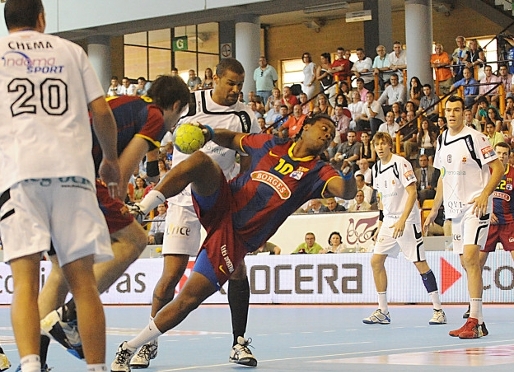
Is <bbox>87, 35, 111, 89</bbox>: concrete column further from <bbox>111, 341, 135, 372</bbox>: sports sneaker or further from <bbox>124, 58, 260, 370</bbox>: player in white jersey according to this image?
<bbox>111, 341, 135, 372</bbox>: sports sneaker

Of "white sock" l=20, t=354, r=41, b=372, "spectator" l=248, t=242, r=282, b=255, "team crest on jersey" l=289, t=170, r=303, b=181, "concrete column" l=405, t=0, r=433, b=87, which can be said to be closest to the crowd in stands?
"concrete column" l=405, t=0, r=433, b=87

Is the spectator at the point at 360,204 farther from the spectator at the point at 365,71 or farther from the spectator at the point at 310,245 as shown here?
the spectator at the point at 365,71

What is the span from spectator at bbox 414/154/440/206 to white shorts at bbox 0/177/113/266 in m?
12.6

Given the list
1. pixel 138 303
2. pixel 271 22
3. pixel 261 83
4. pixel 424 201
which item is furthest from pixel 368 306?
pixel 271 22

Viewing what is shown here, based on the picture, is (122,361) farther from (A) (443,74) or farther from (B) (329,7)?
(B) (329,7)

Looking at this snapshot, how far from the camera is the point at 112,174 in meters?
5.02

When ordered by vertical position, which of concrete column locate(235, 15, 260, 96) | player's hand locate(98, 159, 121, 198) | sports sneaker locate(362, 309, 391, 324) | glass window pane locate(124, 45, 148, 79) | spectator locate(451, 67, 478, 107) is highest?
glass window pane locate(124, 45, 148, 79)

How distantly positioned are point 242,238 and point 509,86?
Result: 14.3 meters

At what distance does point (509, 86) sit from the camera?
20.0 metres

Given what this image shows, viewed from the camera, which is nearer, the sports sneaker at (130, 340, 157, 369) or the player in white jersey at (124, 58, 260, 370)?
the sports sneaker at (130, 340, 157, 369)

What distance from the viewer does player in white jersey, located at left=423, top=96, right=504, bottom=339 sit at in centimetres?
942

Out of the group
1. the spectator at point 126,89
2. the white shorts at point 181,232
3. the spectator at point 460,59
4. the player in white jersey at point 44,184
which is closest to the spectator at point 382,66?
the spectator at point 460,59

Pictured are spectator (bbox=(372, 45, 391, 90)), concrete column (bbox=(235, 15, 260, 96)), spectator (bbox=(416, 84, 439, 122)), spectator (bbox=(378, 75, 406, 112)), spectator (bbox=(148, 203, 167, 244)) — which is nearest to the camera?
spectator (bbox=(148, 203, 167, 244))

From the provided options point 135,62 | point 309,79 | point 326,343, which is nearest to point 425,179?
point 309,79
